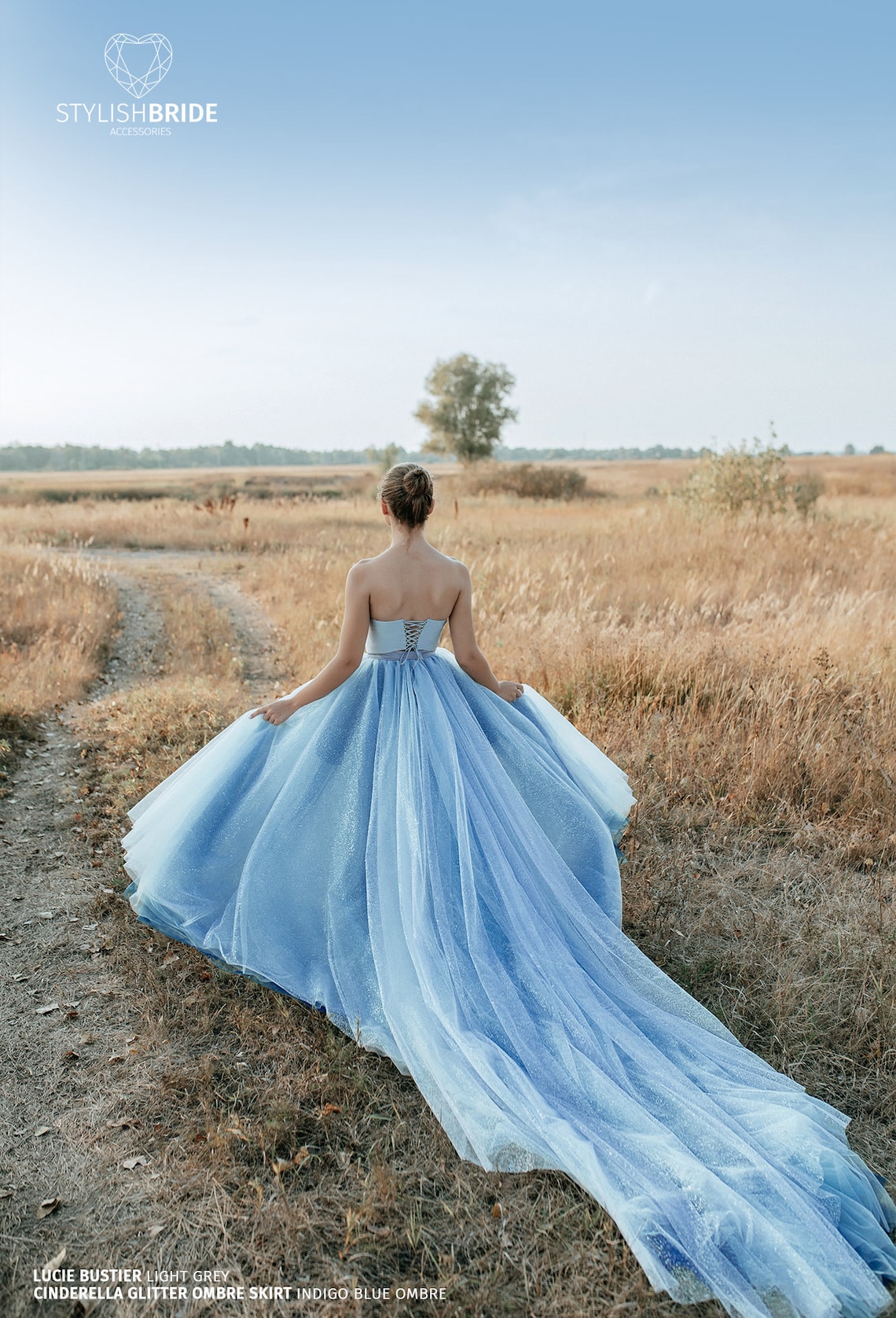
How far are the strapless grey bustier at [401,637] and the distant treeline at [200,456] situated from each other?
66345 mm

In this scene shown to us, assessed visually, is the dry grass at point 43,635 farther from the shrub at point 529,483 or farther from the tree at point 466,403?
the tree at point 466,403

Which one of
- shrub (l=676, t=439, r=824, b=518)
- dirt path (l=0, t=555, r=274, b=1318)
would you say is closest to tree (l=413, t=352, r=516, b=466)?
shrub (l=676, t=439, r=824, b=518)

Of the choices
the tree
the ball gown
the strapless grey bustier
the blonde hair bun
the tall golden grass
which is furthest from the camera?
the tree

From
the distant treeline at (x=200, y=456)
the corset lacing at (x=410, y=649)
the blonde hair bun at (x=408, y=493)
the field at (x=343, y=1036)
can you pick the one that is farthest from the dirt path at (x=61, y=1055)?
the distant treeline at (x=200, y=456)

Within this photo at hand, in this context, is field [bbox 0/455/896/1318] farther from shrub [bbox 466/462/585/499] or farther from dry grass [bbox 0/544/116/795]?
shrub [bbox 466/462/585/499]

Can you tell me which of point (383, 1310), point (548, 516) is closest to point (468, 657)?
point (383, 1310)

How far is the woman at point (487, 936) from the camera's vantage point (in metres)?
2.10

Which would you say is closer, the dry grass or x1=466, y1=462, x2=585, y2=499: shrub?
the dry grass

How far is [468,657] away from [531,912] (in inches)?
45.3

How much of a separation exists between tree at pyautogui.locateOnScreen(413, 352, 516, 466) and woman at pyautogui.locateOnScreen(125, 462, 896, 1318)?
43.5 meters

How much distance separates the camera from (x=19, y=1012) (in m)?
3.26

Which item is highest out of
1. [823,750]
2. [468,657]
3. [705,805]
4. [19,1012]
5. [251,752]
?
[468,657]

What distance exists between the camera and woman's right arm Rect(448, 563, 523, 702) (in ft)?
11.4

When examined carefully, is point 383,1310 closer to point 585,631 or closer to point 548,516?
point 585,631
